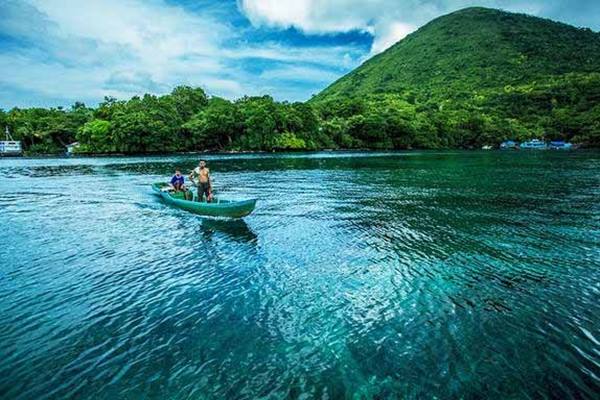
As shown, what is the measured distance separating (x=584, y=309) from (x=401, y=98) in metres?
168

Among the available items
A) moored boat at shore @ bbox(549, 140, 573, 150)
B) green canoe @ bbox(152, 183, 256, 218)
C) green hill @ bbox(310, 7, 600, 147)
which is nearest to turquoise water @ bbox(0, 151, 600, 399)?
green canoe @ bbox(152, 183, 256, 218)

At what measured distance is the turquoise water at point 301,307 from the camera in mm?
7492

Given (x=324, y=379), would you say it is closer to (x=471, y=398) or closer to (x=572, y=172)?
(x=471, y=398)

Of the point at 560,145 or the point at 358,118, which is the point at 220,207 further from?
the point at 560,145

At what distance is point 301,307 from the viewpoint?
10.6m

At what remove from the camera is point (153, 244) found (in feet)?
55.2

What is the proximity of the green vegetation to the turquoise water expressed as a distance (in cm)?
8356

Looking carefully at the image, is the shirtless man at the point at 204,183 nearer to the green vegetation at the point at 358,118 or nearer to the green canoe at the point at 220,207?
the green canoe at the point at 220,207

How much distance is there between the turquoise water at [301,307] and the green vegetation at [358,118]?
83562 mm

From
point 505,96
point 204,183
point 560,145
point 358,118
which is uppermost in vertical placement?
point 505,96

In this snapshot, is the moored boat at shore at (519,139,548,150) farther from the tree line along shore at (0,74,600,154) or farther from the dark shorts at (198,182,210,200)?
the dark shorts at (198,182,210,200)

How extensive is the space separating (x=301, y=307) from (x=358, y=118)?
111653mm

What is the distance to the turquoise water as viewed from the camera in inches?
295

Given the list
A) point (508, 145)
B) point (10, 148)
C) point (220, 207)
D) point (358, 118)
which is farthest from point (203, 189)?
point (508, 145)
